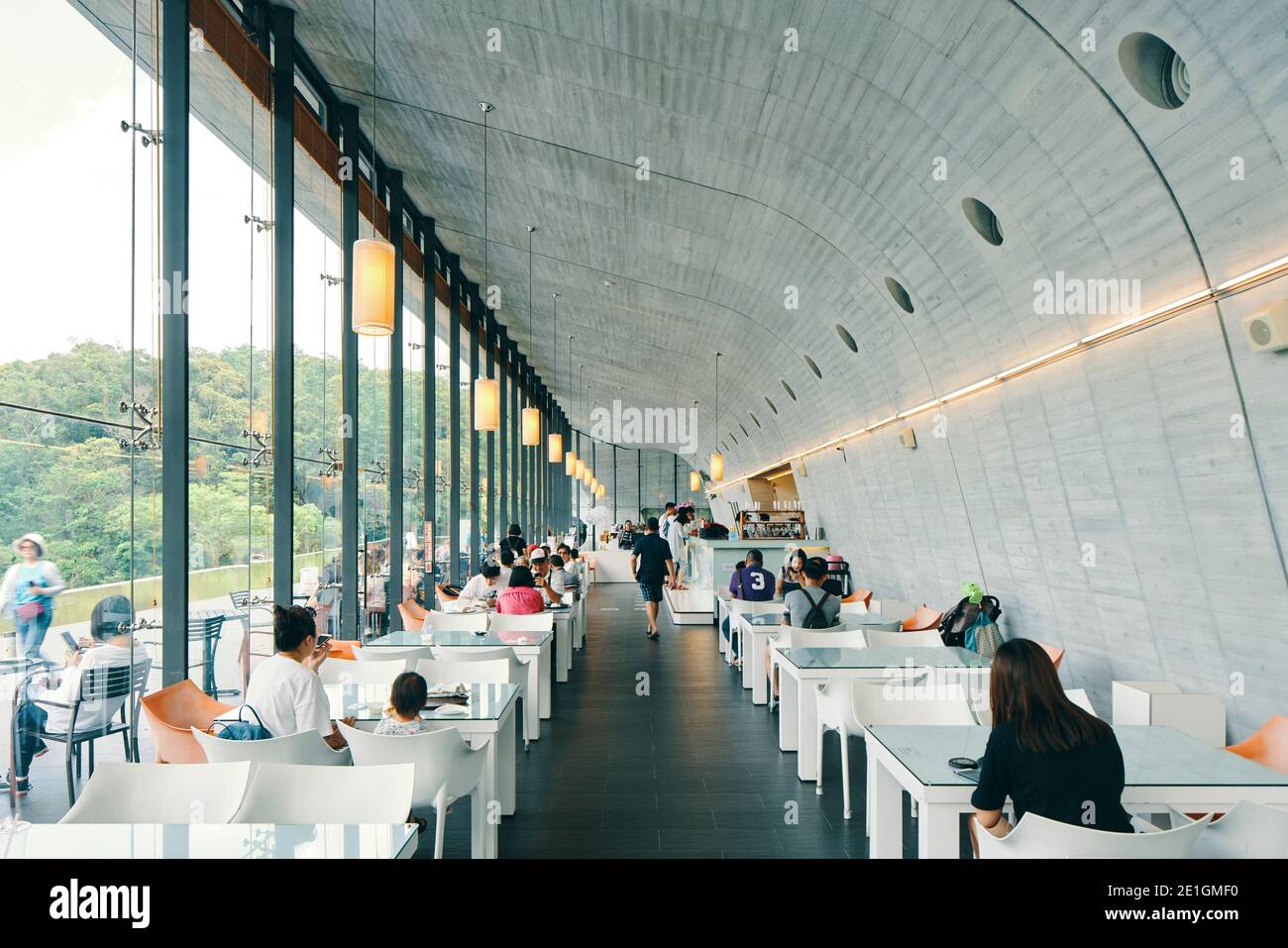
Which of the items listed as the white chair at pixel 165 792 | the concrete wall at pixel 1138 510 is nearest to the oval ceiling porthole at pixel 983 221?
the concrete wall at pixel 1138 510

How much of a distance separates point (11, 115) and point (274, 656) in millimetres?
2918

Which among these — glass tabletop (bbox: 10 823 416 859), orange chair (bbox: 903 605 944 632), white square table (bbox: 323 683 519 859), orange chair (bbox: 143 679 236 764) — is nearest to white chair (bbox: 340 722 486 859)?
white square table (bbox: 323 683 519 859)

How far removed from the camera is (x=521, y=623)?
6566 mm

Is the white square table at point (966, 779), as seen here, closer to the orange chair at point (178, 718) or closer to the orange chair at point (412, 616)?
the orange chair at point (178, 718)

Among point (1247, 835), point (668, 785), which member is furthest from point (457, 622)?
point (1247, 835)

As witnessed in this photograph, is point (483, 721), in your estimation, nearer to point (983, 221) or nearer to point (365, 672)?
point (365, 672)

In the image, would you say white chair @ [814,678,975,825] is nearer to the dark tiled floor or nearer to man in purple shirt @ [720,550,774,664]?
the dark tiled floor

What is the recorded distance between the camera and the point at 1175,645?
4.58 metres

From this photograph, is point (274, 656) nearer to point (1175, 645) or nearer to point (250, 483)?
point (250, 483)

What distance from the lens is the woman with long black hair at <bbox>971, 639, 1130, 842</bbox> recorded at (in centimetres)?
246

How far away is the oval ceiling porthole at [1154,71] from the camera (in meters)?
3.68

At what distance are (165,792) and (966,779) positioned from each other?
2.74 m

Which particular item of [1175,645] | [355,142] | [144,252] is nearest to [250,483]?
[144,252]

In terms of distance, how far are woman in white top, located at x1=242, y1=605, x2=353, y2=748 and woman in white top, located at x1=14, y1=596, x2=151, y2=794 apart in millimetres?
1595
